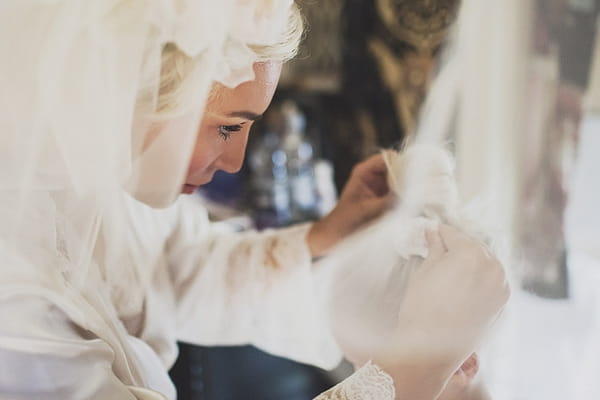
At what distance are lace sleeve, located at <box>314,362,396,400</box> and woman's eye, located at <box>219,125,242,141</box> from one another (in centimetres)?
24

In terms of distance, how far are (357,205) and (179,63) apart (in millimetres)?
338

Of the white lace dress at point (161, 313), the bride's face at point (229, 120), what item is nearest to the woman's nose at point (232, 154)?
the bride's face at point (229, 120)

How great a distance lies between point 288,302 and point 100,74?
436 mm

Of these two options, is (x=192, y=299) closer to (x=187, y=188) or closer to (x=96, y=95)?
(x=187, y=188)

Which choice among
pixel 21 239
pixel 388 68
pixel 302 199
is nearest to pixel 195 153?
pixel 21 239

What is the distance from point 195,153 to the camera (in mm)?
605

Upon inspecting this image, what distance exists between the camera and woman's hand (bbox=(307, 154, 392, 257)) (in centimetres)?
78

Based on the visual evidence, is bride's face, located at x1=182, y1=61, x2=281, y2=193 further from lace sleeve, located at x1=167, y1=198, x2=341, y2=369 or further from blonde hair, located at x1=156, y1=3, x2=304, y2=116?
lace sleeve, located at x1=167, y1=198, x2=341, y2=369

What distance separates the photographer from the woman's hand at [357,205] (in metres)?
0.78

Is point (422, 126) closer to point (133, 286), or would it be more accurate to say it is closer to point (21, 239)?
point (133, 286)

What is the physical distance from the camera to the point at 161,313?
32.4 inches

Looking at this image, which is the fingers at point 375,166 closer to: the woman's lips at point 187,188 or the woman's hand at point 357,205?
the woman's hand at point 357,205

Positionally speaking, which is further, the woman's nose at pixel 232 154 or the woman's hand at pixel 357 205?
the woman's hand at pixel 357 205

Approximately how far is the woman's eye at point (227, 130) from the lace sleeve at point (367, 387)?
239 millimetres
